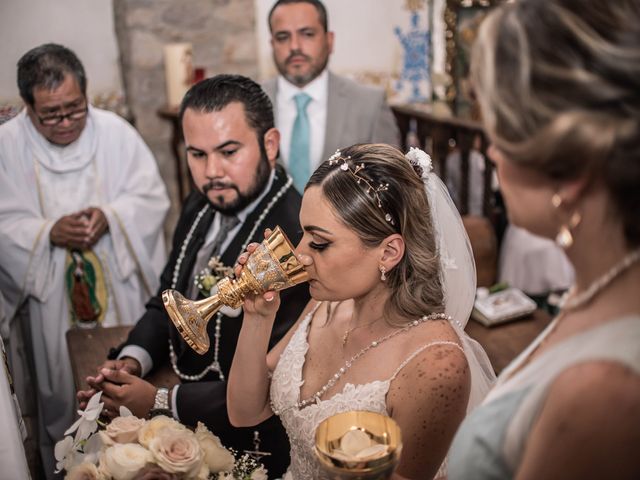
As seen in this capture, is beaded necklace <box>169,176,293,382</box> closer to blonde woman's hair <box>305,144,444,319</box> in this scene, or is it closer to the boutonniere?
the boutonniere

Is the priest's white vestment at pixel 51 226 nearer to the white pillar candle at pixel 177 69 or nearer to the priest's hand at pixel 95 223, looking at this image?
the priest's hand at pixel 95 223

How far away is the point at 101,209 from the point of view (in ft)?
12.0

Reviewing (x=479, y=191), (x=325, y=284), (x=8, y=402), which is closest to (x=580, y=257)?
(x=325, y=284)

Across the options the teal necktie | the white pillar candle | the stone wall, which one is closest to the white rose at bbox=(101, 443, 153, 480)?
the teal necktie

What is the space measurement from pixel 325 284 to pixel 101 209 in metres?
2.01

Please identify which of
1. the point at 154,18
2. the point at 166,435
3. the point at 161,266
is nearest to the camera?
the point at 166,435

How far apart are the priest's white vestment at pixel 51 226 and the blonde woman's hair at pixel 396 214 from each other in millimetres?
1937

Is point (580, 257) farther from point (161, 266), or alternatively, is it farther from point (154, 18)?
point (154, 18)

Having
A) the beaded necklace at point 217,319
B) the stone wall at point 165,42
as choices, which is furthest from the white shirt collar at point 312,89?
the stone wall at point 165,42

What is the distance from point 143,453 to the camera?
1.59 meters

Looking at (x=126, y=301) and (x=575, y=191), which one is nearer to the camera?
(x=575, y=191)

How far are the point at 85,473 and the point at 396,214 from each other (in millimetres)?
1014

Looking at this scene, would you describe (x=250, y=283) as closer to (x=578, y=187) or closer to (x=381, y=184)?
(x=381, y=184)

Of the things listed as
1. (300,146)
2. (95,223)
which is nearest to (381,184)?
(95,223)
